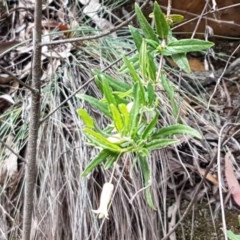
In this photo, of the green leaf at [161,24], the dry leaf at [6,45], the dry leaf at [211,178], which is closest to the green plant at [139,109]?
the green leaf at [161,24]

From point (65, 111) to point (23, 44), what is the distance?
1.04 ft

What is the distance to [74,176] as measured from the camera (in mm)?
1327

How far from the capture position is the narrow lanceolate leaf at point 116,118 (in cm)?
79

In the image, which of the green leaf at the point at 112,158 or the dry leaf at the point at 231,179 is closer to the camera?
the green leaf at the point at 112,158

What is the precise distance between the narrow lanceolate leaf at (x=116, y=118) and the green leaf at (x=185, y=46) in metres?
0.17

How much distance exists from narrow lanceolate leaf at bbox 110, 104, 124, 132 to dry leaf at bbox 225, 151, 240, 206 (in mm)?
574

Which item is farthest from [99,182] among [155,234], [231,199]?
[231,199]

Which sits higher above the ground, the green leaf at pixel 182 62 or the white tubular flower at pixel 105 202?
the green leaf at pixel 182 62

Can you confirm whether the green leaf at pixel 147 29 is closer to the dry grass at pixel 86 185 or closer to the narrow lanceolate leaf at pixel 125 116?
the narrow lanceolate leaf at pixel 125 116

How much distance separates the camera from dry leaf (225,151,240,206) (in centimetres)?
131

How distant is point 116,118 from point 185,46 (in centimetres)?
19

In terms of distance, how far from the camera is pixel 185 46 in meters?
0.91

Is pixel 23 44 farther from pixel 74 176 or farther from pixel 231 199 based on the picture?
pixel 231 199

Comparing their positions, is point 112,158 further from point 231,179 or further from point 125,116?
point 231,179
